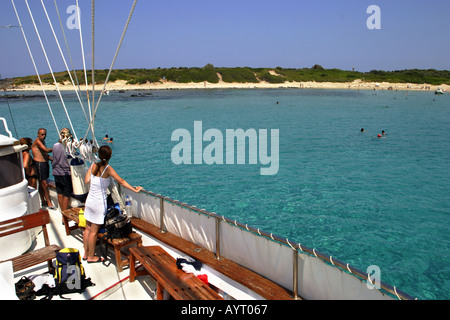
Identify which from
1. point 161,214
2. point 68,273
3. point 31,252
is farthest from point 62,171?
point 68,273

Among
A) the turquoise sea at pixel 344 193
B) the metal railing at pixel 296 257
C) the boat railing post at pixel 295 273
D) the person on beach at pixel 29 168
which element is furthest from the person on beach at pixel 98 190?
the turquoise sea at pixel 344 193

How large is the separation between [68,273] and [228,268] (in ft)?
8.50

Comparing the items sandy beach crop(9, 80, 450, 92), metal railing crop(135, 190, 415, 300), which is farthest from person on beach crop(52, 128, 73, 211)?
sandy beach crop(9, 80, 450, 92)

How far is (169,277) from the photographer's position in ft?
15.6

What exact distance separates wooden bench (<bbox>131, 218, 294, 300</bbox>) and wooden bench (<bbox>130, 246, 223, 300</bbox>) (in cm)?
56

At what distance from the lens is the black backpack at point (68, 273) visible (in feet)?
17.0

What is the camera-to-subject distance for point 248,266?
17.4 feet

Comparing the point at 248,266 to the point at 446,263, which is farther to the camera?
the point at 446,263

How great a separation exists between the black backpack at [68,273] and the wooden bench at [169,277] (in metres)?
0.85

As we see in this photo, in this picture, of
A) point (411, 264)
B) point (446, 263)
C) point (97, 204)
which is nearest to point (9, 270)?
point (97, 204)

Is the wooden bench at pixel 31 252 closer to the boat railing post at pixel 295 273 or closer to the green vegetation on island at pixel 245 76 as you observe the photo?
the boat railing post at pixel 295 273
